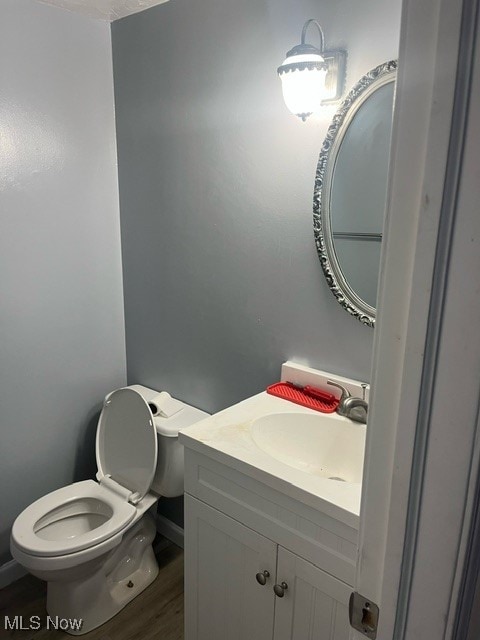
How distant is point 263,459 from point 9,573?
1.44m

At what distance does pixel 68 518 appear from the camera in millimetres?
1828

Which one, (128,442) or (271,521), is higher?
(271,521)

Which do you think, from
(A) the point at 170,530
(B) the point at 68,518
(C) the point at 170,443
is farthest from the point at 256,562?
(A) the point at 170,530

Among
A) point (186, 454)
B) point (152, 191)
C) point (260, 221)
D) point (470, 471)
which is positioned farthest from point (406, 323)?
point (152, 191)

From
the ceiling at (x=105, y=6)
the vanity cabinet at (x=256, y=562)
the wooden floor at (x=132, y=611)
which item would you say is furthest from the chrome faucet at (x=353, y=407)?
the ceiling at (x=105, y=6)

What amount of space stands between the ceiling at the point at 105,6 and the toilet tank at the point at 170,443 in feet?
4.81

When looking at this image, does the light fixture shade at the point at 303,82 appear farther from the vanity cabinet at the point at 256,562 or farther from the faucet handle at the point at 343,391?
the vanity cabinet at the point at 256,562

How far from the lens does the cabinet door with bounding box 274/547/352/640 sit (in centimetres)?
106

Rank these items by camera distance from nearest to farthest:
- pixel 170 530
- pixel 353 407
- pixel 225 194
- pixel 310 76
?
pixel 310 76, pixel 353 407, pixel 225 194, pixel 170 530

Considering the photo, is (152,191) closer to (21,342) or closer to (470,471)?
(21,342)

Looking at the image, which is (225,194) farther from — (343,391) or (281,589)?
(281,589)

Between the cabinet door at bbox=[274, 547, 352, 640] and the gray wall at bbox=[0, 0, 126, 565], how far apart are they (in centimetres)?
123

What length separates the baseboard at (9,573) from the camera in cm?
191

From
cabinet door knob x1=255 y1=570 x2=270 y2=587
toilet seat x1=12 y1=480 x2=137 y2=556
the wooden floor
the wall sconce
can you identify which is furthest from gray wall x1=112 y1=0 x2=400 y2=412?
the wooden floor
